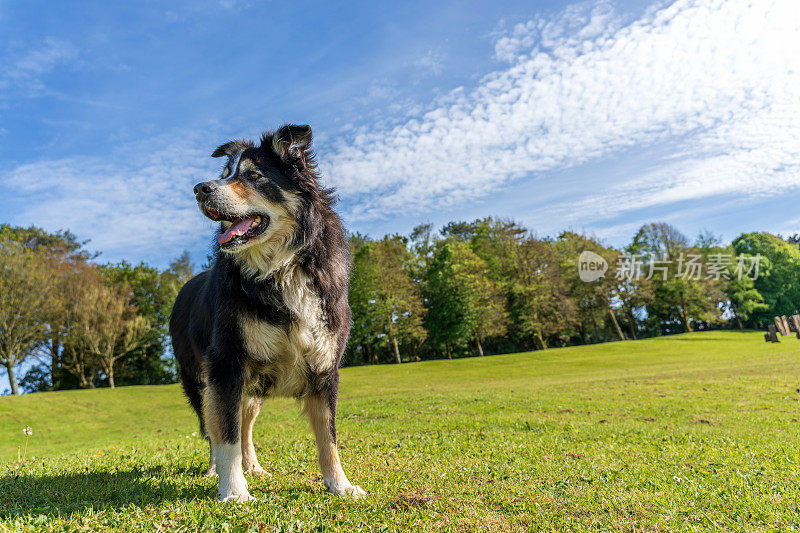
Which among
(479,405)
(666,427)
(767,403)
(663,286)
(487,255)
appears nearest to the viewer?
(666,427)

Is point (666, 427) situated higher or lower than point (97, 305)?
lower

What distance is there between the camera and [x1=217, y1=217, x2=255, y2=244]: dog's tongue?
3922 millimetres

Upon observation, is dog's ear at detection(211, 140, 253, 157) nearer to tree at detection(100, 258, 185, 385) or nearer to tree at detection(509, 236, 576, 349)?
tree at detection(100, 258, 185, 385)

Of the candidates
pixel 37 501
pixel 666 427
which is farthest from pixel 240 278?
pixel 666 427

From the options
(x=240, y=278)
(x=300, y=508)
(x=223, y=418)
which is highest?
(x=240, y=278)

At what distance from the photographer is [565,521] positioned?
3752 millimetres

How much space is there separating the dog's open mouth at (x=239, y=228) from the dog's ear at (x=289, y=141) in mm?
644

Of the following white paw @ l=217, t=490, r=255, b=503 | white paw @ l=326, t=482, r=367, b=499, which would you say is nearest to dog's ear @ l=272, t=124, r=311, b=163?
white paw @ l=217, t=490, r=255, b=503

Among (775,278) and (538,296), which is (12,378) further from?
(775,278)

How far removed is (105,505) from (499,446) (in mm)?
5299

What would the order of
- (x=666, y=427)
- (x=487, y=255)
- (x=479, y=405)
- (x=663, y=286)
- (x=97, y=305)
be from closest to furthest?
(x=666, y=427), (x=479, y=405), (x=97, y=305), (x=487, y=255), (x=663, y=286)

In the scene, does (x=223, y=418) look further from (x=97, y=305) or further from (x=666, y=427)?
(x=97, y=305)

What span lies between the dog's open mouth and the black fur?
0.74 feet

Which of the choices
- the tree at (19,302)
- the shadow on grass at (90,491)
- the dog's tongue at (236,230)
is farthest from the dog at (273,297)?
the tree at (19,302)
